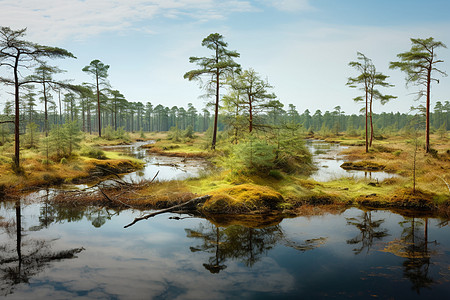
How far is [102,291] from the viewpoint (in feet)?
17.1

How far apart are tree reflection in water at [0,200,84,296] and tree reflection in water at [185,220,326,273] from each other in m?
3.51

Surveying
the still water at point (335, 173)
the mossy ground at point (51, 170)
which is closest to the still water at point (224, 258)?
the mossy ground at point (51, 170)

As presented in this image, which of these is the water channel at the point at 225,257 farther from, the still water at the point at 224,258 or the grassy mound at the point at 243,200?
the grassy mound at the point at 243,200

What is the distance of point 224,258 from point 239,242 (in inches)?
37.9

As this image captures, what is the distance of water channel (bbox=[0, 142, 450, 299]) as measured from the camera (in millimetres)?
5227

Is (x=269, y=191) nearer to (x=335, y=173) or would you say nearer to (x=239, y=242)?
(x=239, y=242)

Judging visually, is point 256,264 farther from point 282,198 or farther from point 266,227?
point 282,198

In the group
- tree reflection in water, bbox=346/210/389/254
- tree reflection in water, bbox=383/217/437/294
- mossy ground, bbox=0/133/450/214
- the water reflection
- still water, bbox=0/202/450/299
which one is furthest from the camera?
mossy ground, bbox=0/133/450/214

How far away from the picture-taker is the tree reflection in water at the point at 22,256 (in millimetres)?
5613

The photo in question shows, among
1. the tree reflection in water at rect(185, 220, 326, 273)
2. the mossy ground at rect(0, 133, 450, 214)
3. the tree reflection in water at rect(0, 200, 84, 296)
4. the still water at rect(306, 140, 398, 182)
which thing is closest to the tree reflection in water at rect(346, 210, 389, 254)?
the tree reflection in water at rect(185, 220, 326, 273)

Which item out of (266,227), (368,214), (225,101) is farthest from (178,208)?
(225,101)

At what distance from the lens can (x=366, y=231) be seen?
8.15 metres

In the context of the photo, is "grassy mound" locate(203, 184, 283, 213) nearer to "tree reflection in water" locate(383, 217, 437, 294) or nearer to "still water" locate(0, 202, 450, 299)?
"still water" locate(0, 202, 450, 299)

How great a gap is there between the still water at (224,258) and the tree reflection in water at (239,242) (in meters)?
0.03
